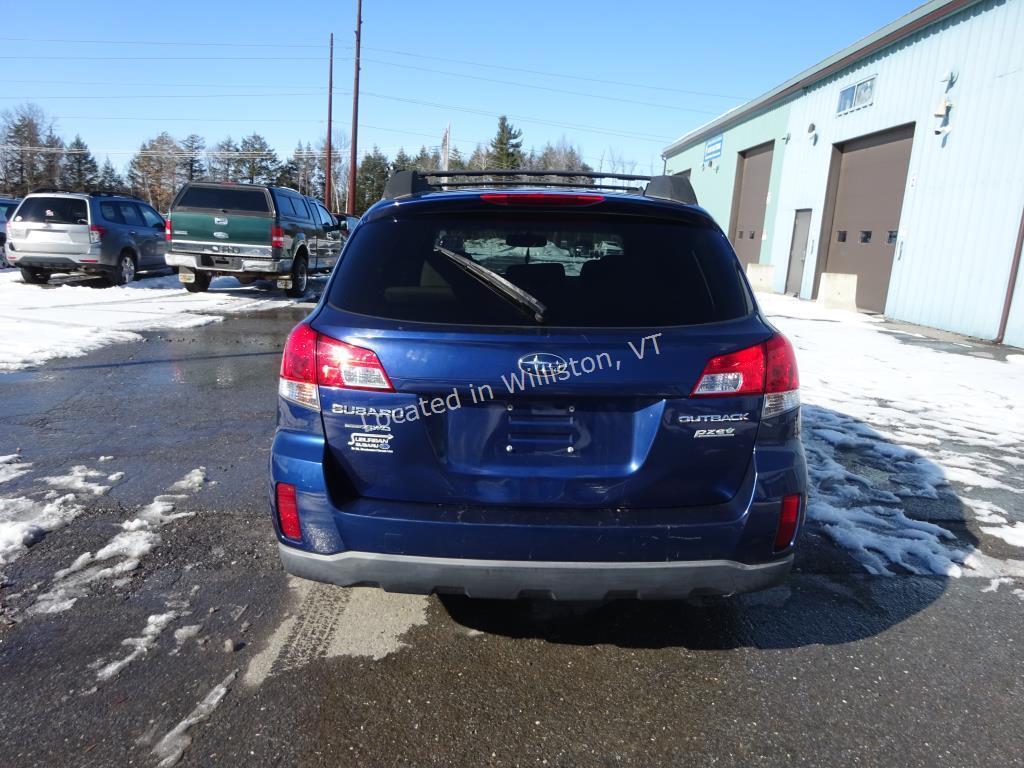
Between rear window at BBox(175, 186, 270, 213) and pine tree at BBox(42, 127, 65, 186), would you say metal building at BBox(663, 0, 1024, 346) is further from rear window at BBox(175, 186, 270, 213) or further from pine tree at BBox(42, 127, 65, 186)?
pine tree at BBox(42, 127, 65, 186)

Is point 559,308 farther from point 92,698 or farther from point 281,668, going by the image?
point 92,698

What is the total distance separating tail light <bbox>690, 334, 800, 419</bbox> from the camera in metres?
2.38

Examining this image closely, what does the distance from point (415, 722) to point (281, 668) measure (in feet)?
1.93

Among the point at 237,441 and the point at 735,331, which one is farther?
the point at 237,441

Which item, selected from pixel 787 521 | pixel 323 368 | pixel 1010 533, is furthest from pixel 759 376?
pixel 1010 533

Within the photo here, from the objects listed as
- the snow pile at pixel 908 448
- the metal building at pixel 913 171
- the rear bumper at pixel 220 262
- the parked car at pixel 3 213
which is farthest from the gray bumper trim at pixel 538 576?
the parked car at pixel 3 213

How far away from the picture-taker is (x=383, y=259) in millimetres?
2643

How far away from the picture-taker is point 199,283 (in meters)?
14.9

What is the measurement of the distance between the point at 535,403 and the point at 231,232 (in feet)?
41.0

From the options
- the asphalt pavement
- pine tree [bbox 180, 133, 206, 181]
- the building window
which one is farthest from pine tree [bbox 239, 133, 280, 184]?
the asphalt pavement

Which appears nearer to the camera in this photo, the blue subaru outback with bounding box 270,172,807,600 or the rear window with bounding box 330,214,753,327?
the blue subaru outback with bounding box 270,172,807,600

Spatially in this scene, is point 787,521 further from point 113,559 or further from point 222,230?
point 222,230

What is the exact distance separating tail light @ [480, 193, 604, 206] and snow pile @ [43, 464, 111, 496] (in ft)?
10.1

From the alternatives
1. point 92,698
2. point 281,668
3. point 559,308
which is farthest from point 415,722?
point 559,308
